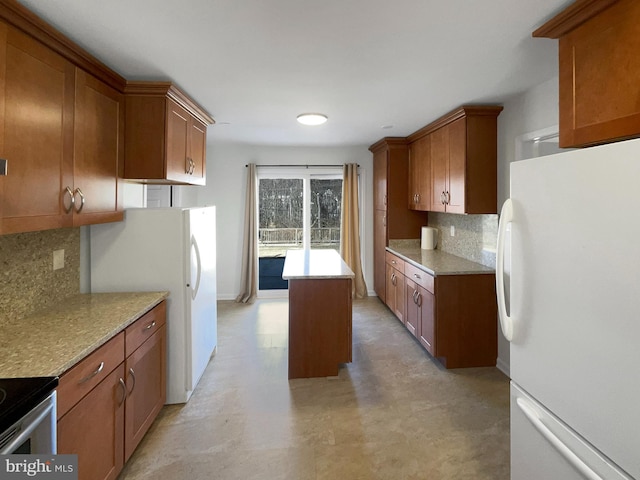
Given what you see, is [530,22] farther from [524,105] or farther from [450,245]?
[450,245]

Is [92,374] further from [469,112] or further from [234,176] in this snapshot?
[234,176]

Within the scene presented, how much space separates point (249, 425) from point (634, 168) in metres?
2.46

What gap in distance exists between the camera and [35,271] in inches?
79.4

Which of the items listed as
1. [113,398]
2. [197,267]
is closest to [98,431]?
[113,398]

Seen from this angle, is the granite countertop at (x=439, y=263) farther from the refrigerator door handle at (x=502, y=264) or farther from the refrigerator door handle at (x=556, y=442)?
the refrigerator door handle at (x=556, y=442)

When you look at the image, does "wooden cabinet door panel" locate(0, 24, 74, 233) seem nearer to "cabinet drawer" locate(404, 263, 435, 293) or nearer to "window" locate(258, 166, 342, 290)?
"cabinet drawer" locate(404, 263, 435, 293)

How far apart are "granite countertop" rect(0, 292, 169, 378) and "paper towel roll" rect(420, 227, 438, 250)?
10.9 ft

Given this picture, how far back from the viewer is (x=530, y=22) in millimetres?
1769

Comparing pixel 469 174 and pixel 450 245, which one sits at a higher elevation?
pixel 469 174

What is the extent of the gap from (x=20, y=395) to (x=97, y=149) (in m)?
1.56

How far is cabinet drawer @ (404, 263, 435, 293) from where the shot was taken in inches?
132

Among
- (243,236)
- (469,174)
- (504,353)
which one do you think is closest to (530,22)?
(469,174)

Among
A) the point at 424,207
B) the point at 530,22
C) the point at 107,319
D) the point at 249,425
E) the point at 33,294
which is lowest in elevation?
the point at 249,425
